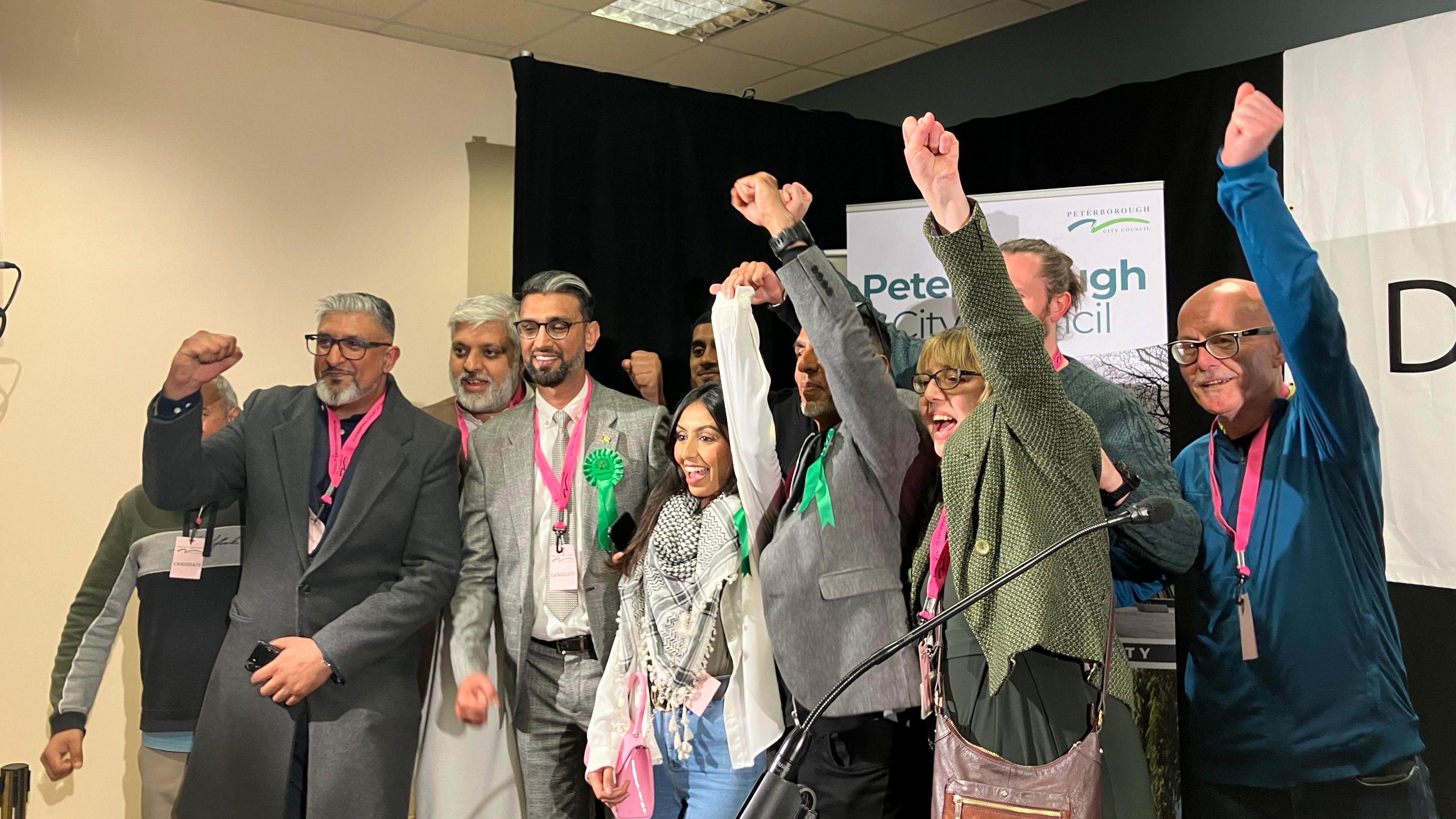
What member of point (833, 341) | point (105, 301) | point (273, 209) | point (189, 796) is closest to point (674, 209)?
point (273, 209)

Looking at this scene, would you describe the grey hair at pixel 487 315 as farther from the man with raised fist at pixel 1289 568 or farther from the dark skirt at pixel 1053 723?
the dark skirt at pixel 1053 723

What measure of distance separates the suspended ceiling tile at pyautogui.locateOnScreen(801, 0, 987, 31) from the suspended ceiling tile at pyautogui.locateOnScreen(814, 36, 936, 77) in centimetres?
23

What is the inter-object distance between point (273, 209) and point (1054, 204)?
3.22 m

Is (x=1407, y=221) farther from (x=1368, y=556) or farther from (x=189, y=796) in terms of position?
(x=189, y=796)

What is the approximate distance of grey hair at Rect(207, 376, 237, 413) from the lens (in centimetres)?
356

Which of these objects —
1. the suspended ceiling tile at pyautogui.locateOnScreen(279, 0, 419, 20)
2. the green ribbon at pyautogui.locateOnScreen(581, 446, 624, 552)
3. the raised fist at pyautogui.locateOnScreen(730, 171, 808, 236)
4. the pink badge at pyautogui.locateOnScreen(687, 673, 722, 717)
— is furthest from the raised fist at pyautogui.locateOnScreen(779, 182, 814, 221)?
the suspended ceiling tile at pyautogui.locateOnScreen(279, 0, 419, 20)

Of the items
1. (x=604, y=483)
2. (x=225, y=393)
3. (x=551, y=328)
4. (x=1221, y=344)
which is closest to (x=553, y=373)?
(x=551, y=328)

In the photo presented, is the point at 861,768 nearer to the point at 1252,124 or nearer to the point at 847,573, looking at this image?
the point at 847,573

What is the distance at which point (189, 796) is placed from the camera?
276 centimetres

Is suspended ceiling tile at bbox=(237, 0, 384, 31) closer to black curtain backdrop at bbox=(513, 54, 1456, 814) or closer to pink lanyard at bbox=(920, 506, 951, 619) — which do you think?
black curtain backdrop at bbox=(513, 54, 1456, 814)

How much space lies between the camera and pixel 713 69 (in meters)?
5.42

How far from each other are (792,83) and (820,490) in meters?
3.89

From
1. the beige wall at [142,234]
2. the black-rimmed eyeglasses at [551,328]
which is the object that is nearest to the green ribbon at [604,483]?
the black-rimmed eyeglasses at [551,328]

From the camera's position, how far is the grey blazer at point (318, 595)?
2.75 m
